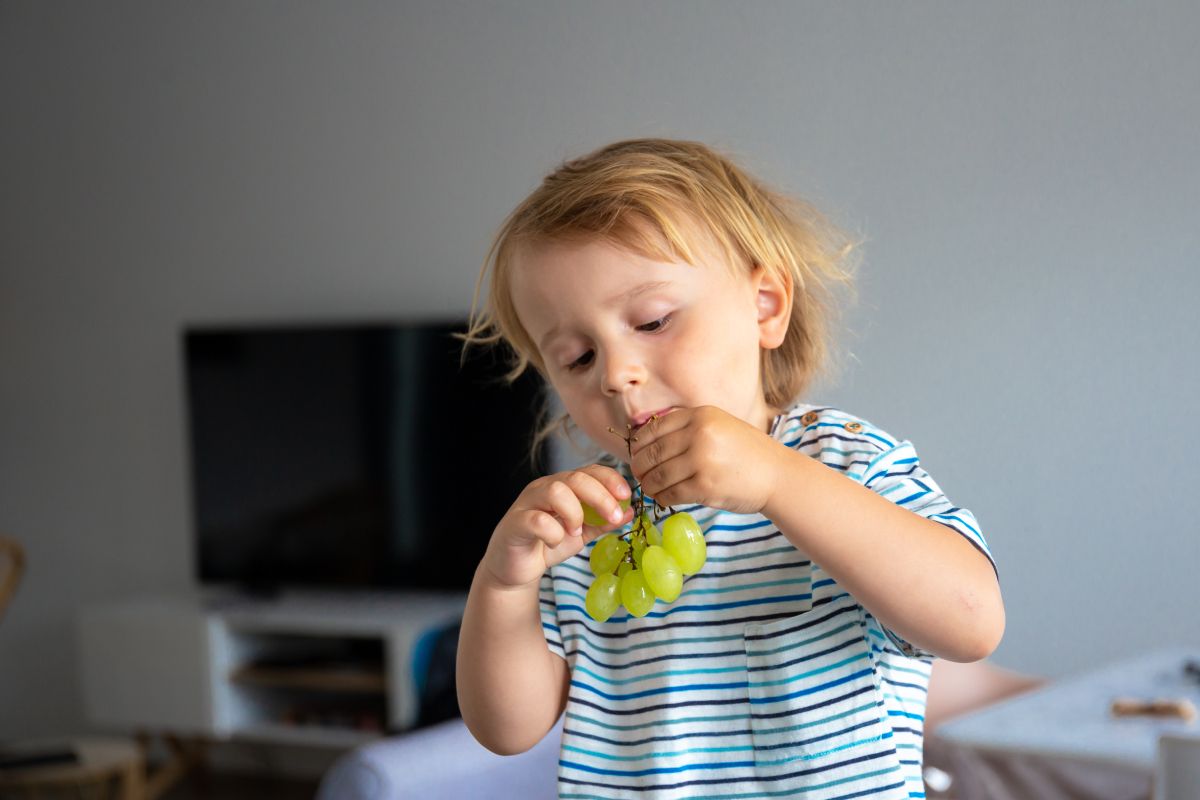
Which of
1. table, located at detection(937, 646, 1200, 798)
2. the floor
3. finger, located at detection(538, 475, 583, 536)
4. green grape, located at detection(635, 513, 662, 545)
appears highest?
finger, located at detection(538, 475, 583, 536)

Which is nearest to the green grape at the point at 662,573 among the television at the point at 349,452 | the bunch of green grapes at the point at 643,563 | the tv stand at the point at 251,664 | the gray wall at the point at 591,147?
the bunch of green grapes at the point at 643,563

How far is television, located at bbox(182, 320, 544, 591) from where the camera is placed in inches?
138

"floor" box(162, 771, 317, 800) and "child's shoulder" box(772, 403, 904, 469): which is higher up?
"child's shoulder" box(772, 403, 904, 469)

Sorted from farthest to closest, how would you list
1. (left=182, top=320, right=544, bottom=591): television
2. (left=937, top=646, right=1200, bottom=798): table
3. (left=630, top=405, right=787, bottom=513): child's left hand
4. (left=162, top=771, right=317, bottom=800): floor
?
(left=162, top=771, right=317, bottom=800): floor
(left=182, top=320, right=544, bottom=591): television
(left=937, top=646, right=1200, bottom=798): table
(left=630, top=405, right=787, bottom=513): child's left hand

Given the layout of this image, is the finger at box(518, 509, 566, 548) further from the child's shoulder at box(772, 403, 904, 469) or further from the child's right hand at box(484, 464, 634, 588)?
the child's shoulder at box(772, 403, 904, 469)

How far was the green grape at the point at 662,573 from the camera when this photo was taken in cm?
82

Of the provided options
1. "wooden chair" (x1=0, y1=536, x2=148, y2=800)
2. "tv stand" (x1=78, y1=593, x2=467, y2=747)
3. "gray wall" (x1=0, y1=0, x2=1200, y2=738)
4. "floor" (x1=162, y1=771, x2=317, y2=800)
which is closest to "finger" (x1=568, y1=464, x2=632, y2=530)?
"gray wall" (x1=0, y1=0, x2=1200, y2=738)

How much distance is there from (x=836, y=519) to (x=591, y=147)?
2.74 metres

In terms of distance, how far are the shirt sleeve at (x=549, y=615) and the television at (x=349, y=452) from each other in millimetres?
2319

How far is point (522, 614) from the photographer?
953 millimetres

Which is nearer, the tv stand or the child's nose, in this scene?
the child's nose

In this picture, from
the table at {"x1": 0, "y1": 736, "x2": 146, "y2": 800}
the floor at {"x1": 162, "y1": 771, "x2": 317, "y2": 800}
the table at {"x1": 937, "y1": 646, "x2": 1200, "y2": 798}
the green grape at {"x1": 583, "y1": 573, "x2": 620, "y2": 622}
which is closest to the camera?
the green grape at {"x1": 583, "y1": 573, "x2": 620, "y2": 622}

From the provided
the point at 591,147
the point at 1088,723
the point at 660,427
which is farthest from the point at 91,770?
the point at 660,427

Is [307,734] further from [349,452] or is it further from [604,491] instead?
[604,491]
